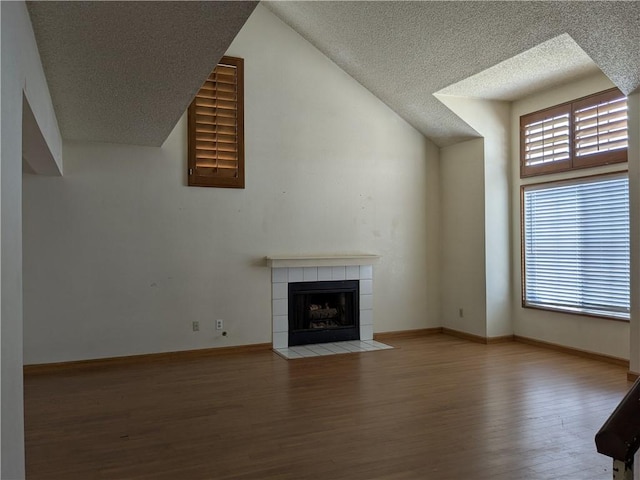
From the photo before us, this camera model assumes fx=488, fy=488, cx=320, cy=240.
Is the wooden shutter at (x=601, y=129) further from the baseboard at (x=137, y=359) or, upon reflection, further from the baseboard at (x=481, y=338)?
the baseboard at (x=137, y=359)

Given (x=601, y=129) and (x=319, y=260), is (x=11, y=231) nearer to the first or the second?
(x=319, y=260)

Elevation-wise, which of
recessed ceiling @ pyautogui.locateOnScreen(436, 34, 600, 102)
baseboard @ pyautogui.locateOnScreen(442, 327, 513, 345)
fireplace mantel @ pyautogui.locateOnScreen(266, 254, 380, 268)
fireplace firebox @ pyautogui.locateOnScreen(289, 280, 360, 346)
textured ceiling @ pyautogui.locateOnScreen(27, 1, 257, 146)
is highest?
recessed ceiling @ pyautogui.locateOnScreen(436, 34, 600, 102)

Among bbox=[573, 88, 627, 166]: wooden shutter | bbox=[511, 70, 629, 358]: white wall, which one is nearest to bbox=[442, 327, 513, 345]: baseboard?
bbox=[511, 70, 629, 358]: white wall

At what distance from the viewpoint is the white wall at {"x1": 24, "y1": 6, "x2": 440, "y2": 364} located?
16.2 feet

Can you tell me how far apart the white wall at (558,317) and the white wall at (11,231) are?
5.06 metres

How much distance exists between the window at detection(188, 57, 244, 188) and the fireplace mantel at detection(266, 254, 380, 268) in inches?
Answer: 38.6

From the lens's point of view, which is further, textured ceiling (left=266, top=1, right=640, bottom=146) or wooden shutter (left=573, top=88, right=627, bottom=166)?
wooden shutter (left=573, top=88, right=627, bottom=166)

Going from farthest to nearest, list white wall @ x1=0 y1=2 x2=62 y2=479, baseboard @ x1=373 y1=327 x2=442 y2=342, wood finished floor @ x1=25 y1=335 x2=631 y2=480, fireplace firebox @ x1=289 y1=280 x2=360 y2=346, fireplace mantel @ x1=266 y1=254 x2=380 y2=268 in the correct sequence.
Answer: baseboard @ x1=373 y1=327 x2=442 y2=342, fireplace firebox @ x1=289 y1=280 x2=360 y2=346, fireplace mantel @ x1=266 y1=254 x2=380 y2=268, wood finished floor @ x1=25 y1=335 x2=631 y2=480, white wall @ x1=0 y1=2 x2=62 y2=479

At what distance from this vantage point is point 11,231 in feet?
6.01

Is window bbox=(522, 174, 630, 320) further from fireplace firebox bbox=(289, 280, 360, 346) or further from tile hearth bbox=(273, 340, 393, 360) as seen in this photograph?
fireplace firebox bbox=(289, 280, 360, 346)

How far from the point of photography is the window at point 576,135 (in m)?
4.86

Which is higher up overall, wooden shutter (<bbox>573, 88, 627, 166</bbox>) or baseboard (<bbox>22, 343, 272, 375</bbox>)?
wooden shutter (<bbox>573, 88, 627, 166</bbox>)

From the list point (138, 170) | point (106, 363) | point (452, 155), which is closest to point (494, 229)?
point (452, 155)

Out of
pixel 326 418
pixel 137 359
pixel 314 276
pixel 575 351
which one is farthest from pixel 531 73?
pixel 137 359
